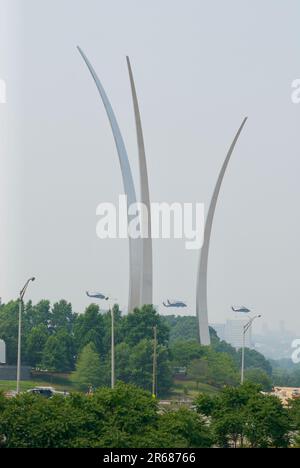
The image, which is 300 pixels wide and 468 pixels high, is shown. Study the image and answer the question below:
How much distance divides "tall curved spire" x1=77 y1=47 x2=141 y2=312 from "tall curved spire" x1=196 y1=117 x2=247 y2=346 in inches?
226

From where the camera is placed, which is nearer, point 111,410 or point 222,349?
point 111,410

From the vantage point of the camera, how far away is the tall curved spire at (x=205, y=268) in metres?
78.3

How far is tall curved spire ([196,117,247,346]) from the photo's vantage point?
257 feet

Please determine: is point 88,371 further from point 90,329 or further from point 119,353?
point 90,329

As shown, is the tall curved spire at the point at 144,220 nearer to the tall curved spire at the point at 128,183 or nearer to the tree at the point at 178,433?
the tall curved spire at the point at 128,183

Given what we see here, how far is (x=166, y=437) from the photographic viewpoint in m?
30.0

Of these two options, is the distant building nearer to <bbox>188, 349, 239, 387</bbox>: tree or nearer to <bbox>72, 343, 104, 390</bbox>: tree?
<bbox>72, 343, 104, 390</bbox>: tree

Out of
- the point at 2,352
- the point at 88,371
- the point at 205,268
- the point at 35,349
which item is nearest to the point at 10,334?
the point at 2,352

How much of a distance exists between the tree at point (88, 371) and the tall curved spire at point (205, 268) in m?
11.7

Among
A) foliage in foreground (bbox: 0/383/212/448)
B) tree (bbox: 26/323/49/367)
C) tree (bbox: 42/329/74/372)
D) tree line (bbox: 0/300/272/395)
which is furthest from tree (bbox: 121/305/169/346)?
foliage in foreground (bbox: 0/383/212/448)

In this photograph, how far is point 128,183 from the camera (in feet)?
242
